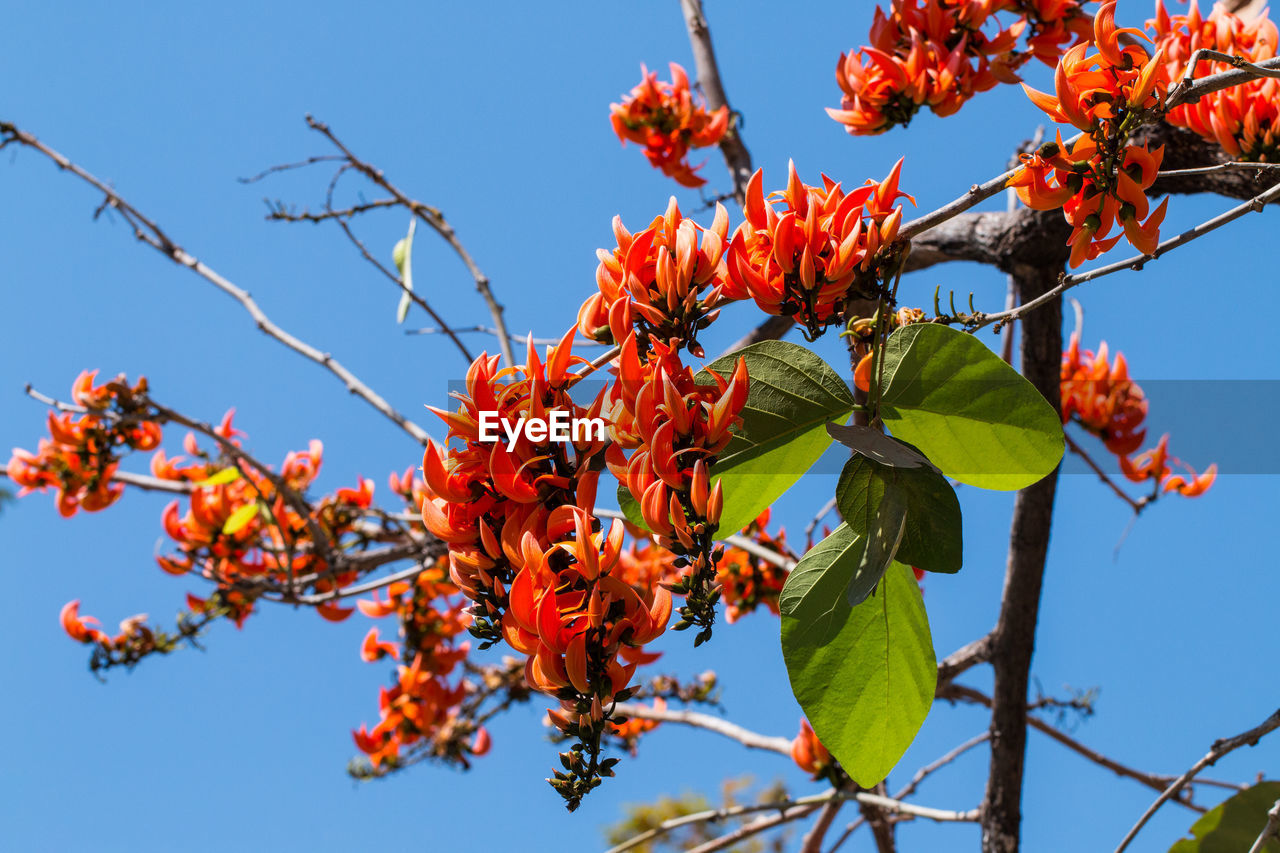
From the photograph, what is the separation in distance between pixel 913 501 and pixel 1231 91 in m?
0.82

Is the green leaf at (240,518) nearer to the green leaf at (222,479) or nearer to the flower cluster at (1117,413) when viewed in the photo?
the green leaf at (222,479)

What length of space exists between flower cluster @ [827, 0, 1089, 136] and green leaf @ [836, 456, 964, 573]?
83 centimetres

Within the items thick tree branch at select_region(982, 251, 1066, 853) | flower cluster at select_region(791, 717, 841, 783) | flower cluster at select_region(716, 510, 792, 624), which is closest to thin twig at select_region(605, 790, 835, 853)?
flower cluster at select_region(791, 717, 841, 783)

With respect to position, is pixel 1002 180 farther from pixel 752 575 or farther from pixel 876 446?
pixel 752 575

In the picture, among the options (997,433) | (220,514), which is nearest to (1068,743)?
(997,433)

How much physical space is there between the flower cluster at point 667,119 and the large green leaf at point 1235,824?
4.98 ft

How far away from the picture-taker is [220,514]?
2.04m

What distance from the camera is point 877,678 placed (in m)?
→ 0.68

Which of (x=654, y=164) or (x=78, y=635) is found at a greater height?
(x=654, y=164)

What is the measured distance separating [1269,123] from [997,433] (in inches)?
29.8

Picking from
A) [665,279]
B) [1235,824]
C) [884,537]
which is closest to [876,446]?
[884,537]

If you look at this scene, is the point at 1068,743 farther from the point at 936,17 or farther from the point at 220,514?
the point at 220,514

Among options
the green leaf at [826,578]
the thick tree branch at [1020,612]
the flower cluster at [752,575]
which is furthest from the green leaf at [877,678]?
the flower cluster at [752,575]

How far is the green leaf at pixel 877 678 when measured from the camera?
0.68m
